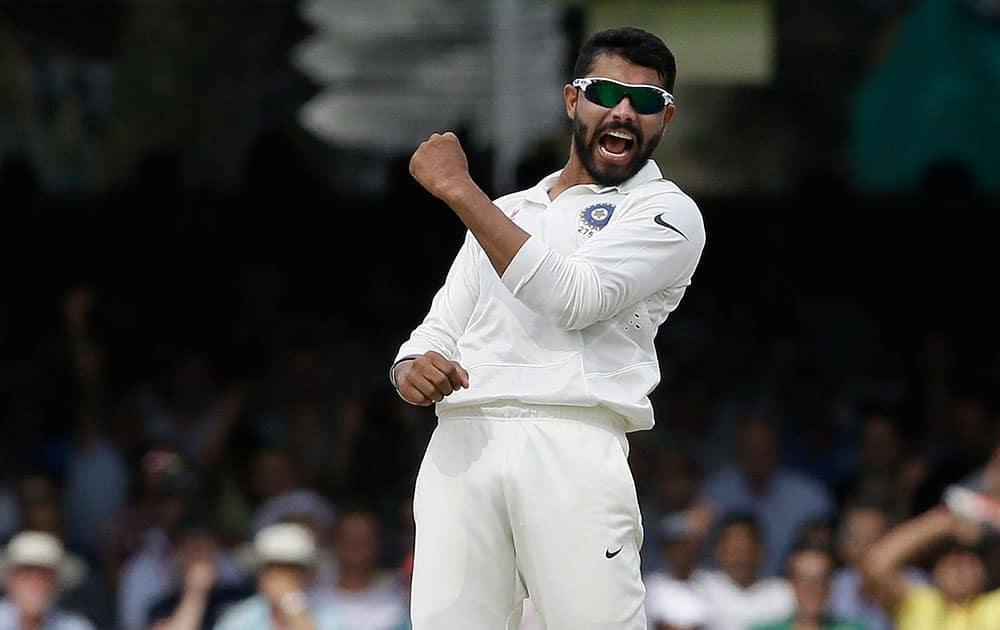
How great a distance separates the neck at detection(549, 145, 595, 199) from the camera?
409cm

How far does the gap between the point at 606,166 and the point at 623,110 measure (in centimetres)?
13

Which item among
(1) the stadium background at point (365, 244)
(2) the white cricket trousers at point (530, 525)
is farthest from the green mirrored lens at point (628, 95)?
(1) the stadium background at point (365, 244)

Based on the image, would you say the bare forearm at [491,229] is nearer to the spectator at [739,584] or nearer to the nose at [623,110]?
the nose at [623,110]

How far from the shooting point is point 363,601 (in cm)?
766

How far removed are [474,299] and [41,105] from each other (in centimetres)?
656

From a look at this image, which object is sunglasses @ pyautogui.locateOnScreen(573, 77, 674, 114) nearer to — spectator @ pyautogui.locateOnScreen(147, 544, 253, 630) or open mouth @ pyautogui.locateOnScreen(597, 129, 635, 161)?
open mouth @ pyautogui.locateOnScreen(597, 129, 635, 161)

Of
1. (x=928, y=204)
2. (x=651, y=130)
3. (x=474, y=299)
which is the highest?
(x=651, y=130)

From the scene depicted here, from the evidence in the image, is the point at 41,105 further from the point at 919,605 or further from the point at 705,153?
the point at 919,605

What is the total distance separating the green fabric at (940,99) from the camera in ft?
32.0

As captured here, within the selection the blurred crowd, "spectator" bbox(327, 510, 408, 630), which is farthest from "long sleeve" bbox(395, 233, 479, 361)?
"spectator" bbox(327, 510, 408, 630)

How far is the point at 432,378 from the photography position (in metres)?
3.79

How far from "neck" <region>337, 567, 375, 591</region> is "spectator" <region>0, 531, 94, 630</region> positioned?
3.28 feet

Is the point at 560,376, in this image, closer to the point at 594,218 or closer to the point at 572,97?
the point at 594,218

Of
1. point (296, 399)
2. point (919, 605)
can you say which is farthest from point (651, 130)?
point (296, 399)
